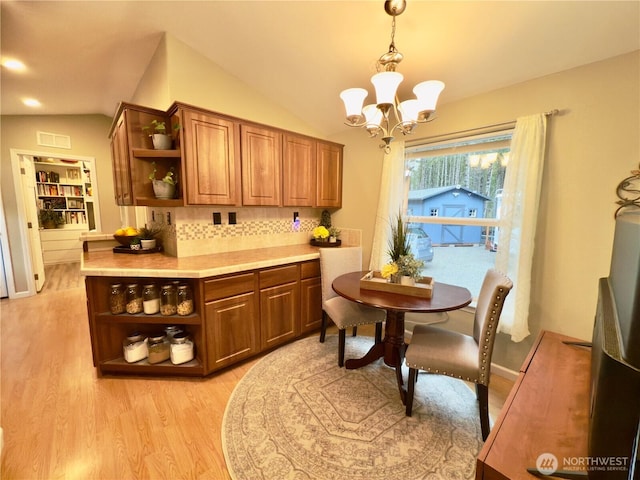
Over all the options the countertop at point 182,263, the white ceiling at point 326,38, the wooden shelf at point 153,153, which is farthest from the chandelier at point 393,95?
the wooden shelf at point 153,153

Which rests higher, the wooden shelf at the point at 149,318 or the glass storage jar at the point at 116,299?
the glass storage jar at the point at 116,299

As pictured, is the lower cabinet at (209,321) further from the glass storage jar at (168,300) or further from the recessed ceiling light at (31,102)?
the recessed ceiling light at (31,102)

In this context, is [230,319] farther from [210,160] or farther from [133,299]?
[210,160]

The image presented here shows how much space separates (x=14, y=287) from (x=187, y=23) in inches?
175

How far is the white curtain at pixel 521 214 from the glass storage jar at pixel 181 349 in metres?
2.50

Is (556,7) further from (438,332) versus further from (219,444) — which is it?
(219,444)

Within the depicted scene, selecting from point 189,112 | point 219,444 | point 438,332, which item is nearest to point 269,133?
point 189,112

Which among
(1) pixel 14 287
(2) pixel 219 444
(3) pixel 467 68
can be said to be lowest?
(2) pixel 219 444

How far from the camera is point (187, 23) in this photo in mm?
2039

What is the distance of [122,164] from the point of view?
2408 mm

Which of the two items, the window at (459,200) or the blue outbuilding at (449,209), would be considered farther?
the blue outbuilding at (449,209)

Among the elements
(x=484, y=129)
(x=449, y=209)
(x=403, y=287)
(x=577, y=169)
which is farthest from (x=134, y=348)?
(x=577, y=169)

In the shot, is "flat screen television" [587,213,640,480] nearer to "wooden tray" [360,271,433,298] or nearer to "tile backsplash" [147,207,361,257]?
"wooden tray" [360,271,433,298]

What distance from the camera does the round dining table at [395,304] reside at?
163cm
